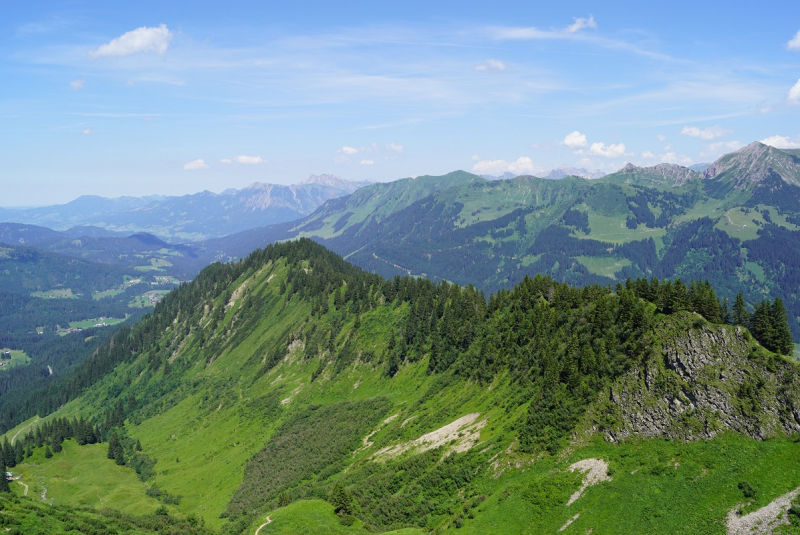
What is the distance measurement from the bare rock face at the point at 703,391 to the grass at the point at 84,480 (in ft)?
366

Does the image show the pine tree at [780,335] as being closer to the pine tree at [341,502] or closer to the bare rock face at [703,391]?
the bare rock face at [703,391]

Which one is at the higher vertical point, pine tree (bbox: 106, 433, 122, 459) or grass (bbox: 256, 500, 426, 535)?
grass (bbox: 256, 500, 426, 535)

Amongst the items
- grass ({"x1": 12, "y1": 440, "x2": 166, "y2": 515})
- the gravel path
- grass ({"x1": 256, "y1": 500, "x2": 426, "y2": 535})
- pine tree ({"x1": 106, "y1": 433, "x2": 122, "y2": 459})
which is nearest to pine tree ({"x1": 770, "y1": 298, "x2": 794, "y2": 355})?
the gravel path

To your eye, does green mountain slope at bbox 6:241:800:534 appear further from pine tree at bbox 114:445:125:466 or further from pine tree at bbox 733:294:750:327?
pine tree at bbox 114:445:125:466

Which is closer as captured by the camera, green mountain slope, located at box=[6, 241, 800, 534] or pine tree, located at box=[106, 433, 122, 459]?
green mountain slope, located at box=[6, 241, 800, 534]

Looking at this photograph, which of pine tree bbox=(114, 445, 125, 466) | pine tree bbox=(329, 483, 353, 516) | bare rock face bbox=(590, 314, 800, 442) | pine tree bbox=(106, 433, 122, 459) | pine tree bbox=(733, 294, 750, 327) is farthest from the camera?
pine tree bbox=(106, 433, 122, 459)

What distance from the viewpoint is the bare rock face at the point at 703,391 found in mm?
62875

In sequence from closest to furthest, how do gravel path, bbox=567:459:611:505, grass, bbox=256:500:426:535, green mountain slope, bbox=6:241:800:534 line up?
green mountain slope, bbox=6:241:800:534 < gravel path, bbox=567:459:611:505 < grass, bbox=256:500:426:535

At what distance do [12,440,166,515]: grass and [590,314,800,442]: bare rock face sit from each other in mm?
111546

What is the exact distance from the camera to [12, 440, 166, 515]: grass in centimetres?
13076

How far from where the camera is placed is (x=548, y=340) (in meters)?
104

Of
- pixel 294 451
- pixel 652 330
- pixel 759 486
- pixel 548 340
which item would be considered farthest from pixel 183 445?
pixel 759 486

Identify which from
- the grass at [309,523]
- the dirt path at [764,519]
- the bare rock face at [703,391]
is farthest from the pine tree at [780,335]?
the grass at [309,523]

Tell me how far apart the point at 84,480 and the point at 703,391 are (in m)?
166
